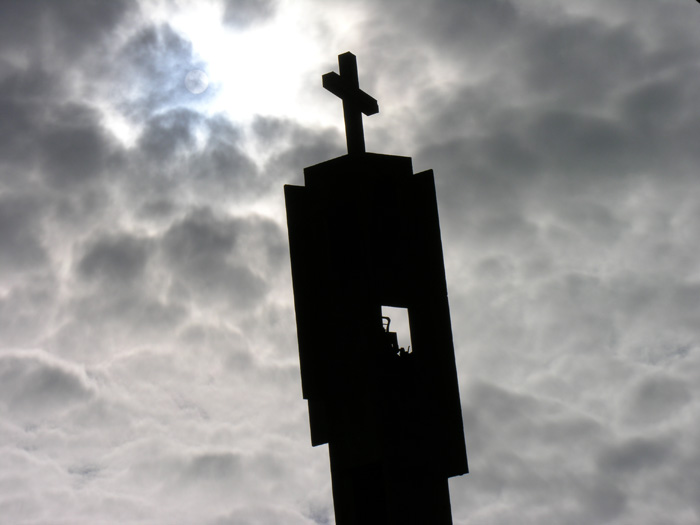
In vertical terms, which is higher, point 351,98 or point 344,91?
point 344,91

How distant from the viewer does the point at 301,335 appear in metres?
8.73

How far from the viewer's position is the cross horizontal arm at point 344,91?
32.5ft

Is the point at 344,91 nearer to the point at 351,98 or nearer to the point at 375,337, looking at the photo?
the point at 351,98

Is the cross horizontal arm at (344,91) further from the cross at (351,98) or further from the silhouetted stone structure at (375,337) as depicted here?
the silhouetted stone structure at (375,337)

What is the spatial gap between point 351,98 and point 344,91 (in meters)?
0.13

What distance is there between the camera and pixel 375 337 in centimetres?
845

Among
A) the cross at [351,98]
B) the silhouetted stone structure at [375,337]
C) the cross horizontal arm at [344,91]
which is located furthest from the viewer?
the cross horizontal arm at [344,91]

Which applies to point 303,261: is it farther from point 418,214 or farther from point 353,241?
A: point 418,214

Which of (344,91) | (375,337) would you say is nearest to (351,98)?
(344,91)

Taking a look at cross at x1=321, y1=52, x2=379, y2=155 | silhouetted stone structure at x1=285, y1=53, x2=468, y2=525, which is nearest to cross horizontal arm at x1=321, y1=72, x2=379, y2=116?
cross at x1=321, y1=52, x2=379, y2=155

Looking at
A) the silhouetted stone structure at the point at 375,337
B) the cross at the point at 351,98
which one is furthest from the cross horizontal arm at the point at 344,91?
the silhouetted stone structure at the point at 375,337

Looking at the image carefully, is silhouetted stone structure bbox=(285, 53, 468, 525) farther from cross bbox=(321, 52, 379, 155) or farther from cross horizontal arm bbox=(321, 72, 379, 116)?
cross horizontal arm bbox=(321, 72, 379, 116)

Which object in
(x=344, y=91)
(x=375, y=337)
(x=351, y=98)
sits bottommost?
(x=375, y=337)

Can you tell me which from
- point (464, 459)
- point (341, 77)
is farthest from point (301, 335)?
point (341, 77)
